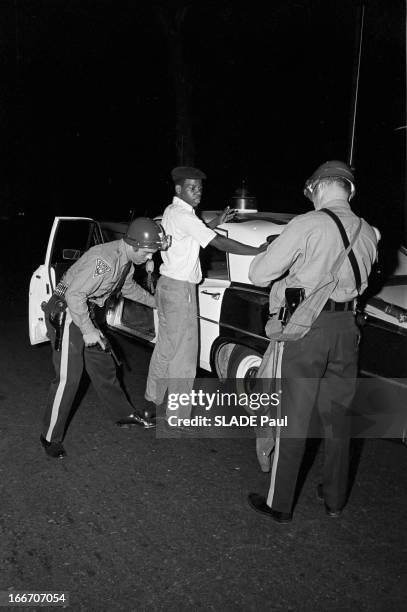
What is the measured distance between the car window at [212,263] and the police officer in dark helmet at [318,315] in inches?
79.8

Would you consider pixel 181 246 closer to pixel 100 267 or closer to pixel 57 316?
pixel 100 267

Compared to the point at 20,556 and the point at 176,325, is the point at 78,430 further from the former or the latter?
the point at 20,556

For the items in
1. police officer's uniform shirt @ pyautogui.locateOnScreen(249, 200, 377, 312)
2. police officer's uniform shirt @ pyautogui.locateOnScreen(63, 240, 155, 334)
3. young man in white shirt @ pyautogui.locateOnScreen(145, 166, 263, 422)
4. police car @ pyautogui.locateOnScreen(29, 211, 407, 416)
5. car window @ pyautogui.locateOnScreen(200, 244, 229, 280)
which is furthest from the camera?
car window @ pyautogui.locateOnScreen(200, 244, 229, 280)

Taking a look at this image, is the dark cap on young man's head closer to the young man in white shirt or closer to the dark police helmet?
the young man in white shirt

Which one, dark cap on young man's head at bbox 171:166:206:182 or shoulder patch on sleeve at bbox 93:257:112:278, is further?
dark cap on young man's head at bbox 171:166:206:182

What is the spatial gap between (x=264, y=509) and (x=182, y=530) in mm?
488

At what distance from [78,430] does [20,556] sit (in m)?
1.64

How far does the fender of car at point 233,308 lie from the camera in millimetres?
3689

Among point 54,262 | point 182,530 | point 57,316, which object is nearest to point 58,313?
point 57,316

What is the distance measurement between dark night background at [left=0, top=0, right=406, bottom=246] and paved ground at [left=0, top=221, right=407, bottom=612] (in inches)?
98.1

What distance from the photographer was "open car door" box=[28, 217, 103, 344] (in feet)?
19.9

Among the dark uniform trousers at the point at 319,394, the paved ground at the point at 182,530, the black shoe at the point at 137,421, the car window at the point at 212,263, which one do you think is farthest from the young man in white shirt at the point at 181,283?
the dark uniform trousers at the point at 319,394

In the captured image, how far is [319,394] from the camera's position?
11.1 feet

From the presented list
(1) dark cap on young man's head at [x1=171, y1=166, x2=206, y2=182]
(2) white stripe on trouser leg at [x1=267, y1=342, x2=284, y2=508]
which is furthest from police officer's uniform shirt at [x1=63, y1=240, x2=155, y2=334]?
(2) white stripe on trouser leg at [x1=267, y1=342, x2=284, y2=508]
